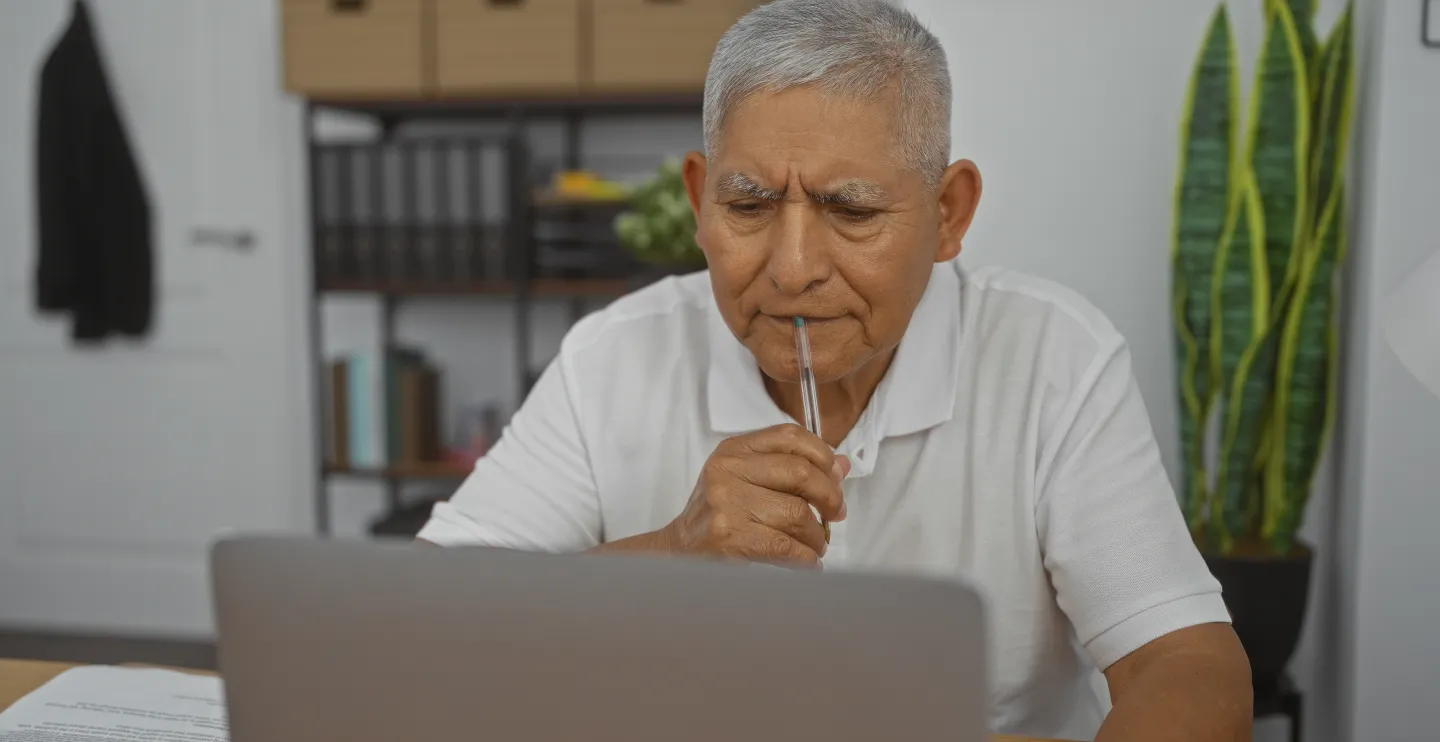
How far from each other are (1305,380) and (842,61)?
127 centimetres

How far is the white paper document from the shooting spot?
2.73 feet

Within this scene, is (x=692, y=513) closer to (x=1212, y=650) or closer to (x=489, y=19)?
(x=1212, y=650)

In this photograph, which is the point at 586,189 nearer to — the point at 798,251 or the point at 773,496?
the point at 798,251

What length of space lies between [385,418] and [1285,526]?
2407 mm

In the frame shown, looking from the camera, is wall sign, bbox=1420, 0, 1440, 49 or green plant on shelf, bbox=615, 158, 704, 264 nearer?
wall sign, bbox=1420, 0, 1440, 49

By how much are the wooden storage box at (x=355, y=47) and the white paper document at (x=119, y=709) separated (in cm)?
238

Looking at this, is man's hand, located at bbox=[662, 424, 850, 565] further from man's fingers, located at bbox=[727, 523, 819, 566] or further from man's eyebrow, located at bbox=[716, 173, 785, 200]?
man's eyebrow, located at bbox=[716, 173, 785, 200]

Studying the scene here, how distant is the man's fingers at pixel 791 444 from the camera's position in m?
0.85

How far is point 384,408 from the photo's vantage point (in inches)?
128

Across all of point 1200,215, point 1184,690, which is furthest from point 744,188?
point 1200,215

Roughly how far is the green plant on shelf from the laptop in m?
1.90

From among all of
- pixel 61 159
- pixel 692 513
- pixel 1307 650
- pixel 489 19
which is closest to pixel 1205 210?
pixel 1307 650

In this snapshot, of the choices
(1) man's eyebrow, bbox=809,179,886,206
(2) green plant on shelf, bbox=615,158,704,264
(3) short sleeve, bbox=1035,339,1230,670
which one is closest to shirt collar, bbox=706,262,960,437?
(3) short sleeve, bbox=1035,339,1230,670

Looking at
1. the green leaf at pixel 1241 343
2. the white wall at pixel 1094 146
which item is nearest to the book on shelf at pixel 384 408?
the white wall at pixel 1094 146
